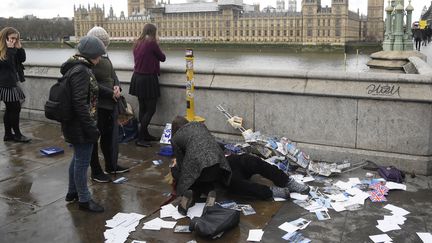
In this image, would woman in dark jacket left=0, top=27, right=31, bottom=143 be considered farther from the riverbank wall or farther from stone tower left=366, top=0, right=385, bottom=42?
stone tower left=366, top=0, right=385, bottom=42

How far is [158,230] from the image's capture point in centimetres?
400

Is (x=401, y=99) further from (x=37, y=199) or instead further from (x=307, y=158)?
(x=37, y=199)

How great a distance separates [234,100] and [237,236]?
2.96 meters

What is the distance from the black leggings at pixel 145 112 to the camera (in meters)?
6.80

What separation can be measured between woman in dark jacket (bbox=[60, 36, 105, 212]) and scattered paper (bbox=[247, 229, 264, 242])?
1487 mm

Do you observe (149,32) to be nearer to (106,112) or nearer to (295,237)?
(106,112)

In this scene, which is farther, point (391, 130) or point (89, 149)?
point (391, 130)

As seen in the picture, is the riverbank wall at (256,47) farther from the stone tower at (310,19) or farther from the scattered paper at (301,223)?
the scattered paper at (301,223)

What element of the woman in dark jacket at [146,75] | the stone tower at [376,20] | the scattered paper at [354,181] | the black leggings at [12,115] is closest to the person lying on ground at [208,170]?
the scattered paper at [354,181]

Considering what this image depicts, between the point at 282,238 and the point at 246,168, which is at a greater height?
the point at 246,168

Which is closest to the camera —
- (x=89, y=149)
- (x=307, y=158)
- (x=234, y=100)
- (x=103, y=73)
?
(x=89, y=149)

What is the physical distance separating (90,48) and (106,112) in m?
1.23

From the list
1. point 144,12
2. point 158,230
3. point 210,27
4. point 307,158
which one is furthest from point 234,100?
point 144,12

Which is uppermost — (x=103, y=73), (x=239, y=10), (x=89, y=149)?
(x=239, y=10)
